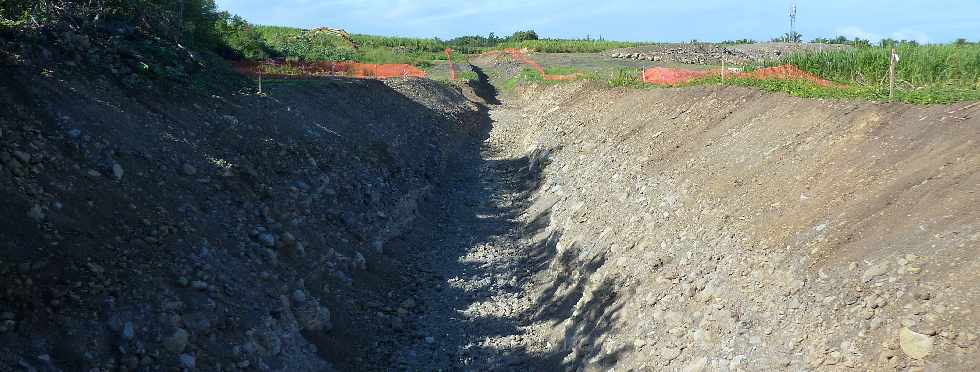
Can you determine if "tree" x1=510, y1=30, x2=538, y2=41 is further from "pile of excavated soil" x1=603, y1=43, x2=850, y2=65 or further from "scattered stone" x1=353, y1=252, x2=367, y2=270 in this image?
"scattered stone" x1=353, y1=252, x2=367, y2=270

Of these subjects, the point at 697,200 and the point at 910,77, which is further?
the point at 910,77

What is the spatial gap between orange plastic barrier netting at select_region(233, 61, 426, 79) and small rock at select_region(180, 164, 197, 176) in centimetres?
1258

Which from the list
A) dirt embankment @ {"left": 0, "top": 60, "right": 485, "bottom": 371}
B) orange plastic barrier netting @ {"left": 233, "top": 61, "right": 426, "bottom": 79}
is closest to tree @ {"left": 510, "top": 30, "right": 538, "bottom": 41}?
orange plastic barrier netting @ {"left": 233, "top": 61, "right": 426, "bottom": 79}

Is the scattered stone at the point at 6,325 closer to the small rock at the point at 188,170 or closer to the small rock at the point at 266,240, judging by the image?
the small rock at the point at 266,240

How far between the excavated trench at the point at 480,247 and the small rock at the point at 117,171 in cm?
3

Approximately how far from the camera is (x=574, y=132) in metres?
21.3

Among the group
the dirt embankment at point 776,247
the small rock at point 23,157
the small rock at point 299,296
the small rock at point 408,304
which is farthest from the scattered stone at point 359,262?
the small rock at point 23,157

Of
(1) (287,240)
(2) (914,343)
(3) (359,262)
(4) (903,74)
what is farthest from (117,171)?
(4) (903,74)

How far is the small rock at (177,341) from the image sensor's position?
6.64 m

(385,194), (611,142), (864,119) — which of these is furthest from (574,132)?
(864,119)

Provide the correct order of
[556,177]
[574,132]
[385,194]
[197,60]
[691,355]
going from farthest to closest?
[574,132], [556,177], [197,60], [385,194], [691,355]

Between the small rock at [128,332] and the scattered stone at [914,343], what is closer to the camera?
the scattered stone at [914,343]

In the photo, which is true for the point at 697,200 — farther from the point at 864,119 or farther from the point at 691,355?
the point at 691,355

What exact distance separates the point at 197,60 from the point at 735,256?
12926 millimetres
